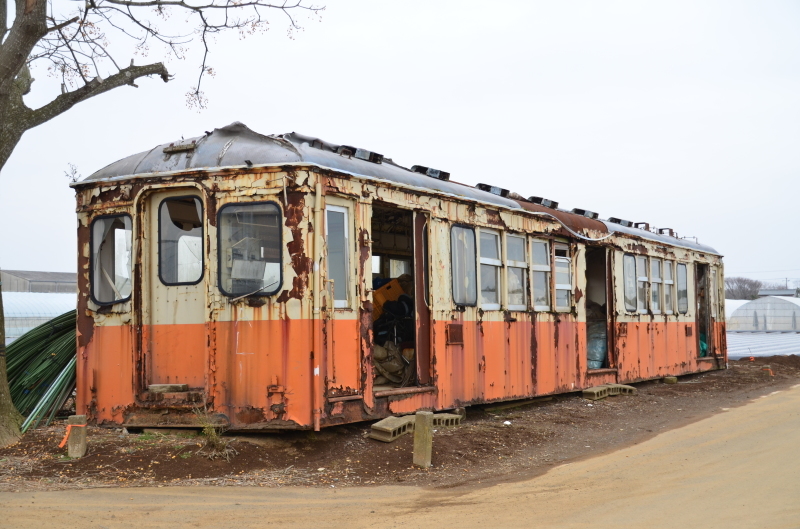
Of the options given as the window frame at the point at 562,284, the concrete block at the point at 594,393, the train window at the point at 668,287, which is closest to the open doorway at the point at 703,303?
the train window at the point at 668,287

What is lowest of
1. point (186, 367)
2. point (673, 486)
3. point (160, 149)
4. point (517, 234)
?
point (673, 486)

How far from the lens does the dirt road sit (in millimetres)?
5926

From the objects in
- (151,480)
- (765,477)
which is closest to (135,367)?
(151,480)

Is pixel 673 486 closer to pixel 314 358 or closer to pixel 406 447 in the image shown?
pixel 406 447

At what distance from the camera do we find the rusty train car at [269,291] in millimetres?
8344

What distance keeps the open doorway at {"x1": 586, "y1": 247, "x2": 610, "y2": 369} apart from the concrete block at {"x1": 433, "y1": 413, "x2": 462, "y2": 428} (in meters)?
5.73

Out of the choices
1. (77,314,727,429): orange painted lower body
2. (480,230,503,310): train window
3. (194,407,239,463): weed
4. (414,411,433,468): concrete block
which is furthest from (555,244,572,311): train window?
(194,407,239,463): weed

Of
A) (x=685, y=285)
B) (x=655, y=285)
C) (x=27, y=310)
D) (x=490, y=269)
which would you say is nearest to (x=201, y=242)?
(x=490, y=269)

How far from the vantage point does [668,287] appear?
17.8 m

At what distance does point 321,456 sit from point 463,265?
360 cm

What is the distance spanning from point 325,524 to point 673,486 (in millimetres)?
3156

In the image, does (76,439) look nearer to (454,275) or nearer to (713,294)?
(454,275)

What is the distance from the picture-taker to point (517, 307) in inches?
477

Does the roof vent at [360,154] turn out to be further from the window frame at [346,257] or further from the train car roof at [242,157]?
the window frame at [346,257]
